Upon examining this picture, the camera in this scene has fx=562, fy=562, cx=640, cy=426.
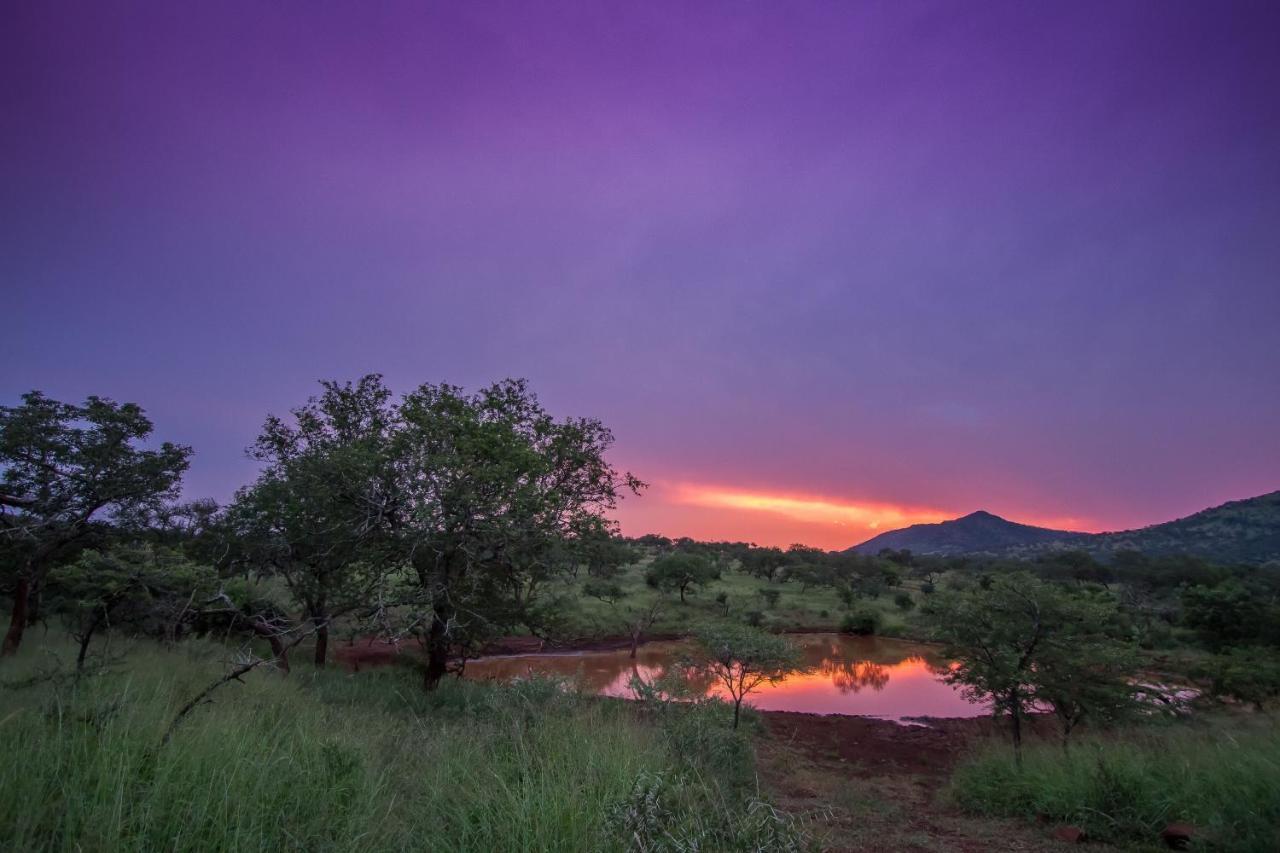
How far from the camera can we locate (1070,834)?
772cm

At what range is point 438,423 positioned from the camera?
1385cm

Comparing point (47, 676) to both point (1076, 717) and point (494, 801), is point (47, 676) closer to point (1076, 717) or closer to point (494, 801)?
point (494, 801)

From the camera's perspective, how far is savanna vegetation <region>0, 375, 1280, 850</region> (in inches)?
142

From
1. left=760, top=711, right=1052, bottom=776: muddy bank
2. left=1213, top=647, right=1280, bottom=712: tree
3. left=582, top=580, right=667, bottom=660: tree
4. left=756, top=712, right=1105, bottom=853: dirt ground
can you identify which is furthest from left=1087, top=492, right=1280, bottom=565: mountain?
left=756, top=712, right=1105, bottom=853: dirt ground

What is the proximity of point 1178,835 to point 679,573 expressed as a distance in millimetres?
46483

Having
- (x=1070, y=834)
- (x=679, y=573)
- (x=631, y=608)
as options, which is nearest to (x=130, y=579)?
(x=1070, y=834)

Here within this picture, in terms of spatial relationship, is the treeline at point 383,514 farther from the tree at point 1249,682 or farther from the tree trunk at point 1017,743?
the tree at point 1249,682

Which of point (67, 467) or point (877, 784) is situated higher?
point (67, 467)

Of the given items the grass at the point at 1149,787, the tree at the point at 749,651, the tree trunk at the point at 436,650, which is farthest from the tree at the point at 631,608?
the grass at the point at 1149,787

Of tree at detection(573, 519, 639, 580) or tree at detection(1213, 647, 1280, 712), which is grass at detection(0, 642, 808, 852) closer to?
tree at detection(573, 519, 639, 580)

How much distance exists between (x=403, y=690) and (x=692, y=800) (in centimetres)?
1217

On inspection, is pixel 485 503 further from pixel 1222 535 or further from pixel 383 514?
pixel 1222 535

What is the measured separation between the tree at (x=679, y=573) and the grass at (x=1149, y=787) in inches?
1630

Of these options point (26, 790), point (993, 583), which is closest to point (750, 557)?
point (993, 583)
